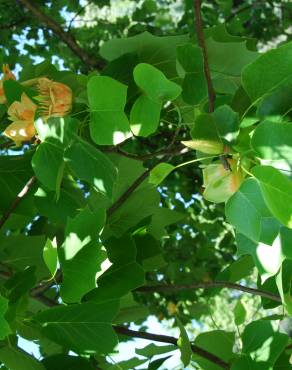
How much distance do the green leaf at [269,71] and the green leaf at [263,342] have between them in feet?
1.25

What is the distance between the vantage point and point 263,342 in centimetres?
89

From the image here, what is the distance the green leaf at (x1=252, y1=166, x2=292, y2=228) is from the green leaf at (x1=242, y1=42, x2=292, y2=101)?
0.14m

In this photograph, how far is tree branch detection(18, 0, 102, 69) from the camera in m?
1.49

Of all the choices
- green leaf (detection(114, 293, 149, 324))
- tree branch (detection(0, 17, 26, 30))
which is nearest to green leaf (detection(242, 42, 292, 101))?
green leaf (detection(114, 293, 149, 324))

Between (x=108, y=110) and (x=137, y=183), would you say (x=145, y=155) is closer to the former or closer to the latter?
(x=137, y=183)

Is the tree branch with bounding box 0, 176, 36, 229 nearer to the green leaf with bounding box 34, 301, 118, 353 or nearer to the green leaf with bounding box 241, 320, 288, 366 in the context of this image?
the green leaf with bounding box 34, 301, 118, 353

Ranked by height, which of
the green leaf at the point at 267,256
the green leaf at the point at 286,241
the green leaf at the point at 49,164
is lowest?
the green leaf at the point at 267,256

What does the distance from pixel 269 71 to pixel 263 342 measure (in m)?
0.42

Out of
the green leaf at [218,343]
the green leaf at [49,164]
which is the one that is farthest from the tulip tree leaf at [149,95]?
the green leaf at [218,343]

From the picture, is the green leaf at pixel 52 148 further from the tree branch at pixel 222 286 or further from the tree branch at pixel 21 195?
the tree branch at pixel 222 286

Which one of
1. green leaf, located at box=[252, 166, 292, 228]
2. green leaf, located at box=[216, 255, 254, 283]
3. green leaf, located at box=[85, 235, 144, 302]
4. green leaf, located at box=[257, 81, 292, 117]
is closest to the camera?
green leaf, located at box=[252, 166, 292, 228]

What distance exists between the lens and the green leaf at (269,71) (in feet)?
2.15

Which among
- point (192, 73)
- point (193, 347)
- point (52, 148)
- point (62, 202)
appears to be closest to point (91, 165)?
point (52, 148)

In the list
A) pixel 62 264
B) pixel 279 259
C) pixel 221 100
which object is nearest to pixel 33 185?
pixel 62 264
